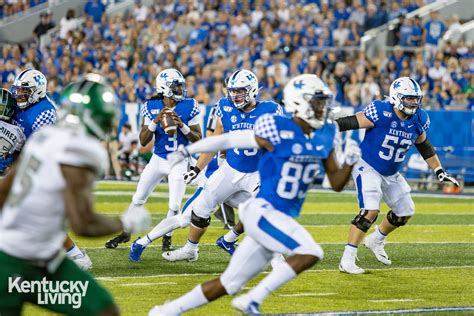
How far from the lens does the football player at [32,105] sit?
27.0 feet

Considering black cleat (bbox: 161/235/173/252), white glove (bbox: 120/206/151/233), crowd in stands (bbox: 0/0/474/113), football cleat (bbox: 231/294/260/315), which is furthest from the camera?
crowd in stands (bbox: 0/0/474/113)

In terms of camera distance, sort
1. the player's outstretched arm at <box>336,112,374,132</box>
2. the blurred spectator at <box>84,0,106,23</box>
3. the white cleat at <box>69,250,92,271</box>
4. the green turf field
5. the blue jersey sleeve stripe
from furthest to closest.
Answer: the blurred spectator at <box>84,0,106,23</box> → the player's outstretched arm at <box>336,112,374,132</box> → the white cleat at <box>69,250,92,271</box> → the green turf field → the blue jersey sleeve stripe

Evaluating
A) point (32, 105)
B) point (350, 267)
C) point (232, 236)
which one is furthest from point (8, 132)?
point (350, 267)

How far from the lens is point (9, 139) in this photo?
789 cm

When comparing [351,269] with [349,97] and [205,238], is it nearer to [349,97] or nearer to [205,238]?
[205,238]

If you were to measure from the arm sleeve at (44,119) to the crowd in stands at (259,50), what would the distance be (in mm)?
10025

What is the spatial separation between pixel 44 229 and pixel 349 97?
1389cm

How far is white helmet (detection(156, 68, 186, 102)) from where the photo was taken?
9.50 m

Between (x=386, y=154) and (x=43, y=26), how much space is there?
1559cm

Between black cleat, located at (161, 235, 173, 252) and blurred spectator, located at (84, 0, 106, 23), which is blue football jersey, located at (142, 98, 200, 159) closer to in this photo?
black cleat, located at (161, 235, 173, 252)

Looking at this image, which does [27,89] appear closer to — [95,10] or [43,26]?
[95,10]

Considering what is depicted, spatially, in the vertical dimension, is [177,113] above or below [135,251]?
above

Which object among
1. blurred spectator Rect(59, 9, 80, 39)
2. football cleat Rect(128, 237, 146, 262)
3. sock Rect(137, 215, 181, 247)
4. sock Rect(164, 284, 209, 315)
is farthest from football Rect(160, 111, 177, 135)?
blurred spectator Rect(59, 9, 80, 39)

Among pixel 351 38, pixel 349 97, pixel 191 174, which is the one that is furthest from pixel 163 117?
pixel 351 38
